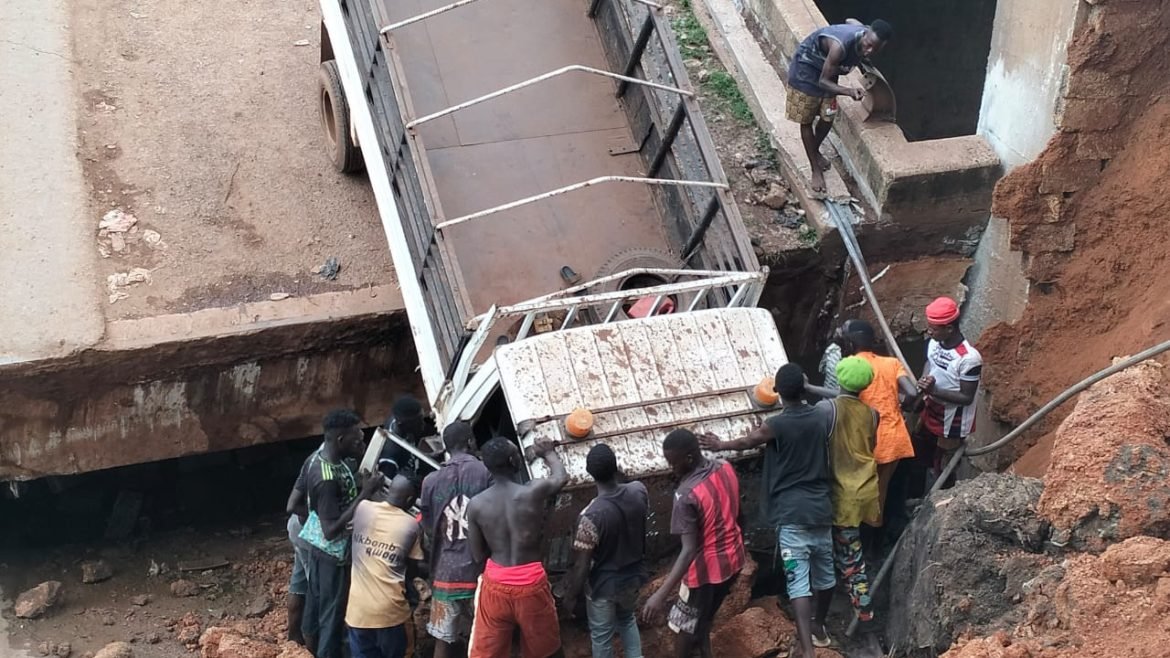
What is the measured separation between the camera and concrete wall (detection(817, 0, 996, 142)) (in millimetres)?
10656

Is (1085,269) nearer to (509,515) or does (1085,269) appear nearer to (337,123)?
(509,515)

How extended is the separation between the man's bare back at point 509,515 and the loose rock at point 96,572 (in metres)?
3.70

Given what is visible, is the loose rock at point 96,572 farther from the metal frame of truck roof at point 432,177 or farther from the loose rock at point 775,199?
the loose rock at point 775,199

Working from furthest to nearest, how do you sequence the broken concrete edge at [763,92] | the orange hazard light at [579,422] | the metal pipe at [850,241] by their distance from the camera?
the broken concrete edge at [763,92], the metal pipe at [850,241], the orange hazard light at [579,422]

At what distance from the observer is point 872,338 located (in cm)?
594

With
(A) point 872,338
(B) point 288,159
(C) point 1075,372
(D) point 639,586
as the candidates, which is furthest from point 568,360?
(B) point 288,159

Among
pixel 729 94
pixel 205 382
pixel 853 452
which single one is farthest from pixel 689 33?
pixel 853 452

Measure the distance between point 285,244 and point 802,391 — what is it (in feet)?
14.1

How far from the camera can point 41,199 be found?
8094 mm

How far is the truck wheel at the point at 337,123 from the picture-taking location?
855cm

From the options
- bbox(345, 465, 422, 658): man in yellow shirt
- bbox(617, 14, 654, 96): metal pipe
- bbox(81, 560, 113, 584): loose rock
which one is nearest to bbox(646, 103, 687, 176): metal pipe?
bbox(617, 14, 654, 96): metal pipe

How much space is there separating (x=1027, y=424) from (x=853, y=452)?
1.01m

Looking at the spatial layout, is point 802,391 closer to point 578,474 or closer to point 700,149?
point 578,474

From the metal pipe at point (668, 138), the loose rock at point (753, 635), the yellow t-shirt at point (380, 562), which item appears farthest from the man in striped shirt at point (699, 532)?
the metal pipe at point (668, 138)
